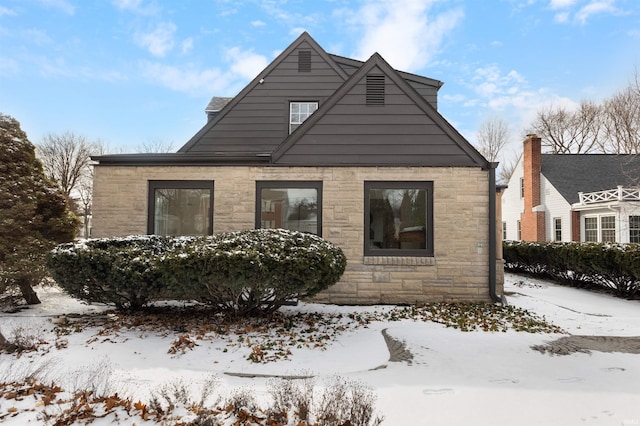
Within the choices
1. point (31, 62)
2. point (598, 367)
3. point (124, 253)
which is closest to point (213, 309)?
point (124, 253)

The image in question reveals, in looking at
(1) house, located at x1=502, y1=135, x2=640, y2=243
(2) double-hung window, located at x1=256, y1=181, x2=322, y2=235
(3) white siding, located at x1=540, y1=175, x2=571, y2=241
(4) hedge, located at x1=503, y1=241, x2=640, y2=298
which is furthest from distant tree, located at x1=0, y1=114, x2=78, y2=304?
(3) white siding, located at x1=540, y1=175, x2=571, y2=241

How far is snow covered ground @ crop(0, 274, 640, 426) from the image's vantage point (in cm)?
317

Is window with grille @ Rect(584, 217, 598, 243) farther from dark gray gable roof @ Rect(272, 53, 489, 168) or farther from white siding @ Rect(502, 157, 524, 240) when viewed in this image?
dark gray gable roof @ Rect(272, 53, 489, 168)

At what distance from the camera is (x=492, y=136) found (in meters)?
34.8

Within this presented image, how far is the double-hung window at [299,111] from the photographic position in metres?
11.3

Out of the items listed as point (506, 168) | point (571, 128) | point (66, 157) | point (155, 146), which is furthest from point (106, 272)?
point (571, 128)

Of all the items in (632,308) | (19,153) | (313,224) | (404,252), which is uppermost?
(19,153)

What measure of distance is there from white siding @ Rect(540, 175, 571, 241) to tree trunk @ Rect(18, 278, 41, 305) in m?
22.8

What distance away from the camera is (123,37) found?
9.60 meters

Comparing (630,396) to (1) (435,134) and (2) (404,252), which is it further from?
(1) (435,134)

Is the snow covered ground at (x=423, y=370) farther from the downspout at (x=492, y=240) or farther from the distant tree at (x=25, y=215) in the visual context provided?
the downspout at (x=492, y=240)

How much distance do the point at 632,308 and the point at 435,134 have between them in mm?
6136

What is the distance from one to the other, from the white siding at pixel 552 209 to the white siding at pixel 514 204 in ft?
6.74

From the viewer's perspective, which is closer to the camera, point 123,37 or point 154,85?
point 123,37
